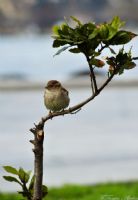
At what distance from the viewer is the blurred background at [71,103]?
549 centimetres

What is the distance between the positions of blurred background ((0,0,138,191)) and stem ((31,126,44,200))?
3.11 meters

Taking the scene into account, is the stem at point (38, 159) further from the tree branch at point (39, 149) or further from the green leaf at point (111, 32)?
the green leaf at point (111, 32)

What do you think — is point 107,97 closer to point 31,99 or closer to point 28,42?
point 31,99

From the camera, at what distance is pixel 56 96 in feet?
6.01

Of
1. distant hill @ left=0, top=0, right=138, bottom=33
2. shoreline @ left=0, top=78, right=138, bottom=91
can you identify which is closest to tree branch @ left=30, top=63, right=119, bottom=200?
shoreline @ left=0, top=78, right=138, bottom=91

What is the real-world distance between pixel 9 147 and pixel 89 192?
1.76 m

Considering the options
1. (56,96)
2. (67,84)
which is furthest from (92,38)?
(67,84)

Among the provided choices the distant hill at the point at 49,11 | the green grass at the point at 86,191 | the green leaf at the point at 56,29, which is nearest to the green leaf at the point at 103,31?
the green leaf at the point at 56,29

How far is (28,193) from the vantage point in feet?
6.10

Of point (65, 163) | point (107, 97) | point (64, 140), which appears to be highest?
point (107, 97)

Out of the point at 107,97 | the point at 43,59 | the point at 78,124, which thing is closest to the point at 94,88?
the point at 78,124

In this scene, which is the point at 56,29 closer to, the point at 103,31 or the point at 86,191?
the point at 103,31

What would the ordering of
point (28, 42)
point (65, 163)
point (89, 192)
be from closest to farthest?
point (89, 192), point (65, 163), point (28, 42)

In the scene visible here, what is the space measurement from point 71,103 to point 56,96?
21.7 feet
